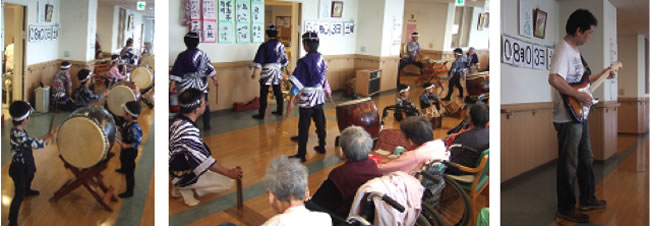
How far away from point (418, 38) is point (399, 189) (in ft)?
2.06

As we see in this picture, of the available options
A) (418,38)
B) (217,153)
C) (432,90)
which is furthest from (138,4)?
(432,90)

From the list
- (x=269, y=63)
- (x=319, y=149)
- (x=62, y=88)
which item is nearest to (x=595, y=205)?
(x=319, y=149)

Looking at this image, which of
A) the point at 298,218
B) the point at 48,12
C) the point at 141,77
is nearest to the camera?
the point at 298,218

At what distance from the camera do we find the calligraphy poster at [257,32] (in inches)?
58.7

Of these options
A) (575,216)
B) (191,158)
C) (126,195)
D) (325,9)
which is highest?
(325,9)

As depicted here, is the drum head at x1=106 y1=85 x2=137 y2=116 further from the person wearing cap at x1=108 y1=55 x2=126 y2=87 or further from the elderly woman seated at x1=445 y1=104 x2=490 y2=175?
the elderly woman seated at x1=445 y1=104 x2=490 y2=175

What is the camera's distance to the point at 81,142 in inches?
54.6

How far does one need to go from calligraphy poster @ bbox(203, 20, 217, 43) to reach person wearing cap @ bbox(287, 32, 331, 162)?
33 cm

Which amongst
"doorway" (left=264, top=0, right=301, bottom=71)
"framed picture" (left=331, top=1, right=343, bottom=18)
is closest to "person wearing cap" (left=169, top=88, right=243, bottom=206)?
"doorway" (left=264, top=0, right=301, bottom=71)

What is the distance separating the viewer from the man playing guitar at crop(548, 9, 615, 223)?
1.59m

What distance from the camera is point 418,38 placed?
1742mm

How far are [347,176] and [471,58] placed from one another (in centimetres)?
69

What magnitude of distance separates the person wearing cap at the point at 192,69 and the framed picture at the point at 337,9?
49 cm

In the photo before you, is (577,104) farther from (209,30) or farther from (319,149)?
(209,30)
